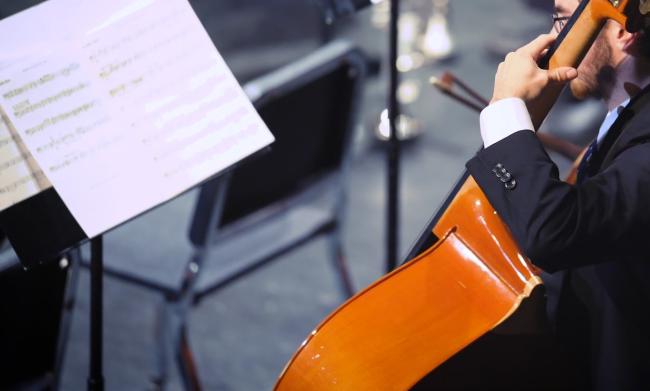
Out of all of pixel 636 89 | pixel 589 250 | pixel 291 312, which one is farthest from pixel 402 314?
pixel 291 312

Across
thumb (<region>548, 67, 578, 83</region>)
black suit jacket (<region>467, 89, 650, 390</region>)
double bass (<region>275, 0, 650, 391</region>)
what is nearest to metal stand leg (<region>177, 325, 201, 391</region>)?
double bass (<region>275, 0, 650, 391</region>)

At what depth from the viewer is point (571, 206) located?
0.96m

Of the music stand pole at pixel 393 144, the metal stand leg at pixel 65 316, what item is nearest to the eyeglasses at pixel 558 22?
the music stand pole at pixel 393 144

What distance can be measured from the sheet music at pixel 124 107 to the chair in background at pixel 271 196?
14.2 inches

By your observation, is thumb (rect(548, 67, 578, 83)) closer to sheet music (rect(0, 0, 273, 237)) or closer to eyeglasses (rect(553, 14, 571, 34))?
eyeglasses (rect(553, 14, 571, 34))

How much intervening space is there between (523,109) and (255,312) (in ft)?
4.20

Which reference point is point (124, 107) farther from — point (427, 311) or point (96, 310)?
point (427, 311)

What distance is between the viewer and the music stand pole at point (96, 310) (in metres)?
1.16

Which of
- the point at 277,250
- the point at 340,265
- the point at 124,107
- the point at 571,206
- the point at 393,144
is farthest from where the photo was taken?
the point at 340,265

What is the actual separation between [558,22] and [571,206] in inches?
11.7

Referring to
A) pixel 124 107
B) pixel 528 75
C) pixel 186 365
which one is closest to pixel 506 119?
pixel 528 75

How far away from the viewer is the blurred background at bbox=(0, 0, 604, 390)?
156 centimetres

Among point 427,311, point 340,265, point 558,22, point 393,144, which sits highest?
point 558,22

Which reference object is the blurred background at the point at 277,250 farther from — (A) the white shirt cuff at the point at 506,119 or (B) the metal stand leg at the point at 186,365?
(A) the white shirt cuff at the point at 506,119
